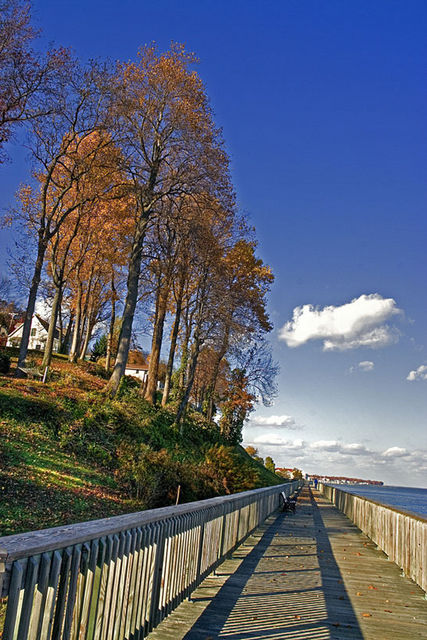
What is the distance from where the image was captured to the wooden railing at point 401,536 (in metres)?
8.71

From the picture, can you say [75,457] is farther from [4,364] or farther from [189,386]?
[189,386]

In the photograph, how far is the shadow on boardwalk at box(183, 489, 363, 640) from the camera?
560cm

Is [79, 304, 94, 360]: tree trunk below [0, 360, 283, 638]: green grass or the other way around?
the other way around

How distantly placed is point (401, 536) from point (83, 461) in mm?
8232

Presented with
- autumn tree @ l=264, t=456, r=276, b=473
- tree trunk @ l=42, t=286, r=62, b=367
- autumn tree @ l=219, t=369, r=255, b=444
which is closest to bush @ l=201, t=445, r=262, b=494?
tree trunk @ l=42, t=286, r=62, b=367

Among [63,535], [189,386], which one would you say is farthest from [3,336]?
[63,535]

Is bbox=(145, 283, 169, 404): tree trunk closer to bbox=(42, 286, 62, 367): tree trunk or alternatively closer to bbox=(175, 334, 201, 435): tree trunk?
bbox=(175, 334, 201, 435): tree trunk

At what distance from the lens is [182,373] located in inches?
1152

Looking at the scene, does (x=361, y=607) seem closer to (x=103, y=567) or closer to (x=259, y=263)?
(x=103, y=567)

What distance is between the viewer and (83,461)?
14312 mm

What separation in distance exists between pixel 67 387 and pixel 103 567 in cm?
1675

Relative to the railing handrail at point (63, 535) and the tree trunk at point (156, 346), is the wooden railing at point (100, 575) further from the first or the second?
→ the tree trunk at point (156, 346)

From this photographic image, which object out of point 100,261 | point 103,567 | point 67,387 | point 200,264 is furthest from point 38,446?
point 100,261

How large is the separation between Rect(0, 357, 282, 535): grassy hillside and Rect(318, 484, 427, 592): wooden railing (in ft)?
14.9
